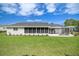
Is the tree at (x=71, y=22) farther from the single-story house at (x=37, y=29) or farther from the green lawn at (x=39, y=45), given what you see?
the green lawn at (x=39, y=45)

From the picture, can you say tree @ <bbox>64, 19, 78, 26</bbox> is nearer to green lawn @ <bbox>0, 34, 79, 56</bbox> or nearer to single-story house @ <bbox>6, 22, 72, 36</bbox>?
single-story house @ <bbox>6, 22, 72, 36</bbox>

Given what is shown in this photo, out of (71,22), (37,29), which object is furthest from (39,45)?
(71,22)

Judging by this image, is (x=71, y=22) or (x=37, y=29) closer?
(x=71, y=22)

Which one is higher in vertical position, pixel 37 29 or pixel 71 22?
pixel 71 22

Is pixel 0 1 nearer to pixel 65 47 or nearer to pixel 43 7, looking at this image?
pixel 43 7

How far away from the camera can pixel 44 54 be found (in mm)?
6781

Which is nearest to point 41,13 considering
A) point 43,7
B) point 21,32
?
point 43,7

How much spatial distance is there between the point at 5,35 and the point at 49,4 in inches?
40.4

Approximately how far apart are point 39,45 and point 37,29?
31cm

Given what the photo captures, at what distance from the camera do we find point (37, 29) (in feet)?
22.5

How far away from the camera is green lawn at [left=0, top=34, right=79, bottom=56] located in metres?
6.78

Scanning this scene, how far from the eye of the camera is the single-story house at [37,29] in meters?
6.80

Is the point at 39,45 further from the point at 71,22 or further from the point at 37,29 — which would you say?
the point at 71,22

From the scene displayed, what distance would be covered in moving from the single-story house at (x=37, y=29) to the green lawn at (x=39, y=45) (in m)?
0.10
